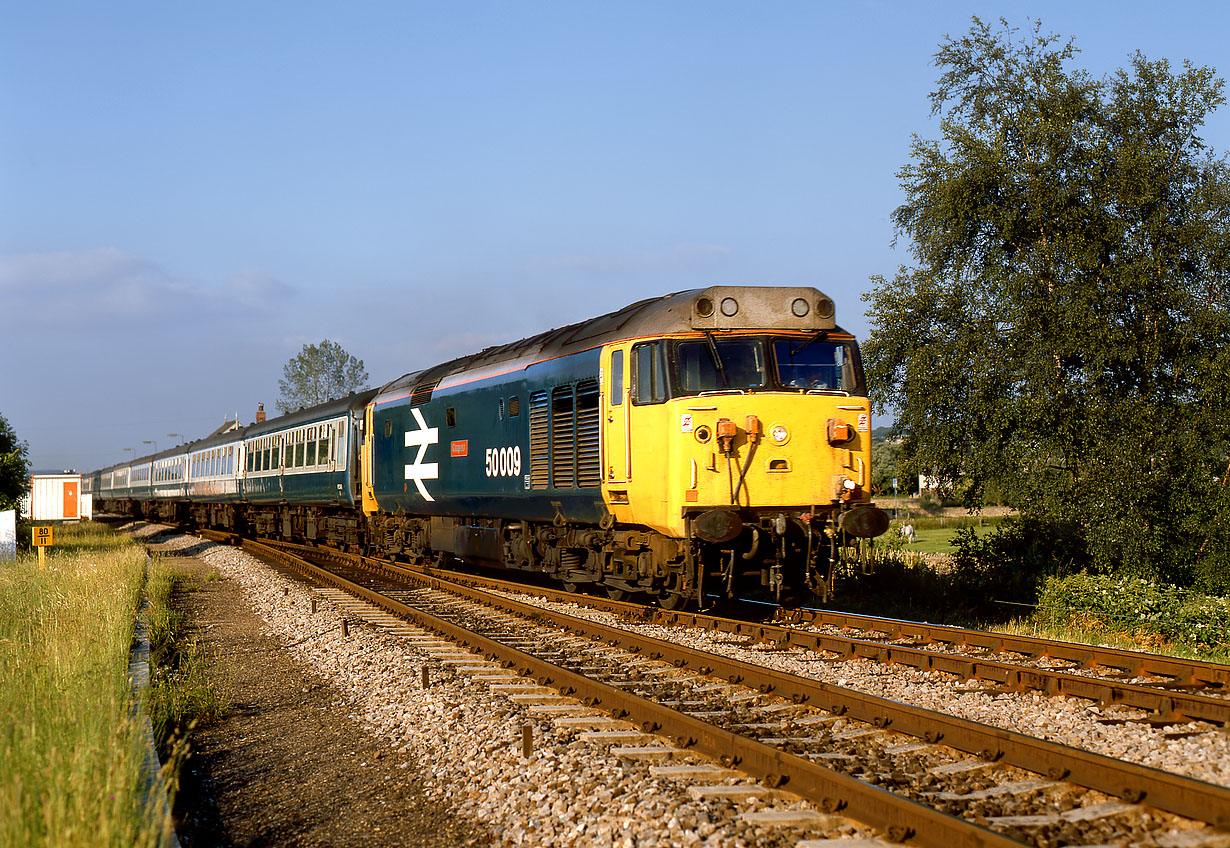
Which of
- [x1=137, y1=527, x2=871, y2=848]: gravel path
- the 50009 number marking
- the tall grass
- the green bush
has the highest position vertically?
the 50009 number marking

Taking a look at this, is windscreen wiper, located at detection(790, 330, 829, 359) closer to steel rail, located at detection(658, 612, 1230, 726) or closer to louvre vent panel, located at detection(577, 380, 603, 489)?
louvre vent panel, located at detection(577, 380, 603, 489)

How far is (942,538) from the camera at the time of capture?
39.7 metres

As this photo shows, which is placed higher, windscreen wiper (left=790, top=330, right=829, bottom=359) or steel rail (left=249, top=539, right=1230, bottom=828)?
windscreen wiper (left=790, top=330, right=829, bottom=359)

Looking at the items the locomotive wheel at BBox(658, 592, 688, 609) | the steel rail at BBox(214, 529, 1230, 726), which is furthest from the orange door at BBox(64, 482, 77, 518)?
the locomotive wheel at BBox(658, 592, 688, 609)

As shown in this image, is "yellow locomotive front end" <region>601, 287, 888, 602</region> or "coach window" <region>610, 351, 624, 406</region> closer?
"yellow locomotive front end" <region>601, 287, 888, 602</region>

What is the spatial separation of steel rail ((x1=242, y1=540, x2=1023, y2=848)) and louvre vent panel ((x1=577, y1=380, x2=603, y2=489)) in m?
2.97

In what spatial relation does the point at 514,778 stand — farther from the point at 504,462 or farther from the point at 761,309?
the point at 504,462

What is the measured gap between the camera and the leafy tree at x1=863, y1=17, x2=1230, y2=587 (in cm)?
1828

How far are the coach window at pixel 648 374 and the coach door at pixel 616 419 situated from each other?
19 cm

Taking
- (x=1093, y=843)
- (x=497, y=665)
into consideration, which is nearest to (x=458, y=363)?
(x=497, y=665)

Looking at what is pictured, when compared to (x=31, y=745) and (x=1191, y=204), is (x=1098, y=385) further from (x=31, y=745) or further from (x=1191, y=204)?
(x=31, y=745)

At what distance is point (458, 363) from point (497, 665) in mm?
9485

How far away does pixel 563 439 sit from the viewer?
43.9 ft

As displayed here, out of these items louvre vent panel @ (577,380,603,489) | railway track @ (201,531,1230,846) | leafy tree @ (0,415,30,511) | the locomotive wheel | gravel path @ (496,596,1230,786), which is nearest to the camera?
railway track @ (201,531,1230,846)
